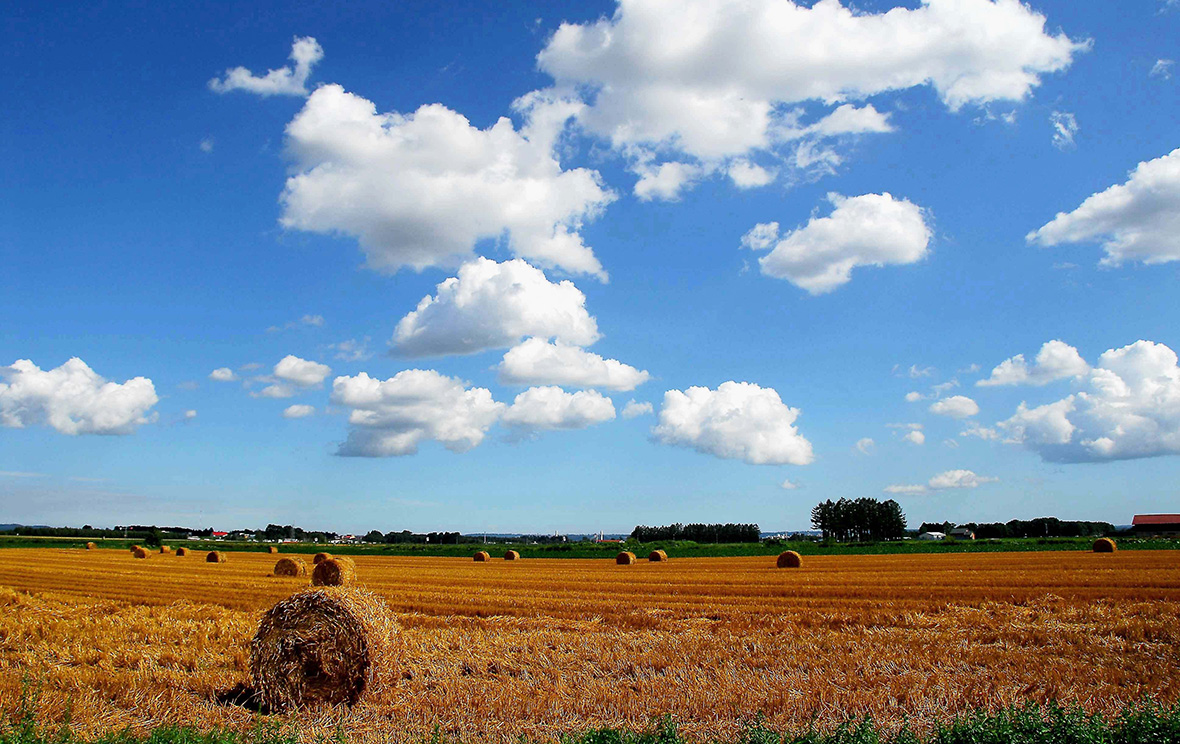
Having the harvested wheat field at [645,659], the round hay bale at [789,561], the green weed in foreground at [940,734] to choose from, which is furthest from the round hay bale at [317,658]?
the round hay bale at [789,561]

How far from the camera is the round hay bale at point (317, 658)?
975 centimetres

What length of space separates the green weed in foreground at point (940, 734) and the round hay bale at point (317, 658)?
2670 millimetres

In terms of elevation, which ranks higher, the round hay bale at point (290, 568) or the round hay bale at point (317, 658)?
the round hay bale at point (317, 658)

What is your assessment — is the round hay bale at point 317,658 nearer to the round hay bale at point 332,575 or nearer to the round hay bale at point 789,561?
the round hay bale at point 332,575

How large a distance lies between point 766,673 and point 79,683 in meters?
8.74

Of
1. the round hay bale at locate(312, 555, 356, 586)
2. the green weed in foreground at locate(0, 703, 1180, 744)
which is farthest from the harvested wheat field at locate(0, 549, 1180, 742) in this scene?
the round hay bale at locate(312, 555, 356, 586)

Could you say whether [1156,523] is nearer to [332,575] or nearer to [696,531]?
[696,531]

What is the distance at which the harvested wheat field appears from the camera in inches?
324

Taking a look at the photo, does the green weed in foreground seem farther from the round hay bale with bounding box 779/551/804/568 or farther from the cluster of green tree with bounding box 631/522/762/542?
the cluster of green tree with bounding box 631/522/762/542

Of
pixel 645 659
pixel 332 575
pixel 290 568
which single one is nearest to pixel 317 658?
pixel 645 659

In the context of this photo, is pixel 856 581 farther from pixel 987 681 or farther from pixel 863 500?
pixel 863 500

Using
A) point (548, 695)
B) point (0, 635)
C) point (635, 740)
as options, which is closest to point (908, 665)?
point (548, 695)

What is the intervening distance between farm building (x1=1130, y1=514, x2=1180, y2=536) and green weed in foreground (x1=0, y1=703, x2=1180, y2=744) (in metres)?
123

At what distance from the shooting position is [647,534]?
457ft
